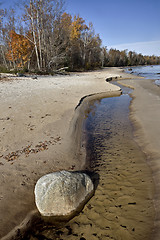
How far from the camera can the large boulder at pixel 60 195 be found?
2600 mm

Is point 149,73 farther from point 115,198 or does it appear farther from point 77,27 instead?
point 115,198

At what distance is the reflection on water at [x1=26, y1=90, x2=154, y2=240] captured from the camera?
2.36 m

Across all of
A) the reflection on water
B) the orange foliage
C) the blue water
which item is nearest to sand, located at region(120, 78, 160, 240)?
the reflection on water

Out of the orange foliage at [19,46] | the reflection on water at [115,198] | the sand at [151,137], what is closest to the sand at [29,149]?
the reflection on water at [115,198]

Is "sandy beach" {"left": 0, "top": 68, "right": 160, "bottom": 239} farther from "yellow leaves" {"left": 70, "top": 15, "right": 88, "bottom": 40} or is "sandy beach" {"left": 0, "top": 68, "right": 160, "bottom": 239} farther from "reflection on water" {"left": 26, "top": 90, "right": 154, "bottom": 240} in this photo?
"yellow leaves" {"left": 70, "top": 15, "right": 88, "bottom": 40}

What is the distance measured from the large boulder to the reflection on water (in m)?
0.20

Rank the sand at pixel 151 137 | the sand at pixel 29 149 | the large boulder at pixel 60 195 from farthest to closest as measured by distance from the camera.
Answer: the sand at pixel 151 137 < the sand at pixel 29 149 < the large boulder at pixel 60 195

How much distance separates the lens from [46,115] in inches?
263

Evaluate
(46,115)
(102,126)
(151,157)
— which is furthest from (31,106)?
(151,157)

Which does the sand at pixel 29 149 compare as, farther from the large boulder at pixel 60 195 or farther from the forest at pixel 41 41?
the forest at pixel 41 41

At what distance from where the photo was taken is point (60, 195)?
2.62m

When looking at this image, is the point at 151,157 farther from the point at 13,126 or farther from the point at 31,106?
the point at 31,106

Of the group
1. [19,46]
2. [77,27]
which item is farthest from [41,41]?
[77,27]

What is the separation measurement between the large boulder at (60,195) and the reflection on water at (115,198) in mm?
198
